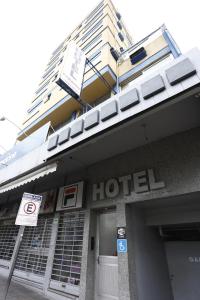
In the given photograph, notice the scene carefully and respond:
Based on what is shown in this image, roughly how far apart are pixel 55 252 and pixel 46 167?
3.32 m

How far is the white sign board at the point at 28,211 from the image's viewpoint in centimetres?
435

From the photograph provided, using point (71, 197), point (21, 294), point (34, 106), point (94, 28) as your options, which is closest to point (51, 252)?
point (21, 294)

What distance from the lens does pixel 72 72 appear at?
20.0 feet

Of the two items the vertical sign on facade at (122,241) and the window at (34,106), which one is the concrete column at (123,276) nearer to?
the vertical sign on facade at (122,241)

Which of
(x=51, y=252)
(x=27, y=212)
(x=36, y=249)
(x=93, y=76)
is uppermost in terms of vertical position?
(x=93, y=76)

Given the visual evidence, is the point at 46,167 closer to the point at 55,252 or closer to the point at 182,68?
the point at 55,252

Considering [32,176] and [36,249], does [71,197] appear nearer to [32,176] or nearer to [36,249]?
[32,176]

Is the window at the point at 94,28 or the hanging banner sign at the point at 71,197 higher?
the window at the point at 94,28

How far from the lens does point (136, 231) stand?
5.15 metres

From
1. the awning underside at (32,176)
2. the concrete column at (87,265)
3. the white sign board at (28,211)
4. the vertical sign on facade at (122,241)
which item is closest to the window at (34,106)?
the awning underside at (32,176)

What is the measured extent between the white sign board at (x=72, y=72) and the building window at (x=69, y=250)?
4558 mm

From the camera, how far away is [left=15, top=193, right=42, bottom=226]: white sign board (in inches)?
171

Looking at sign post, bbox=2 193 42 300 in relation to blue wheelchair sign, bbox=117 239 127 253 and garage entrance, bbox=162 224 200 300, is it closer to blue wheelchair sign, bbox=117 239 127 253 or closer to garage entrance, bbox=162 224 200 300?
blue wheelchair sign, bbox=117 239 127 253

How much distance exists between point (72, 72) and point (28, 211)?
15.8 ft
